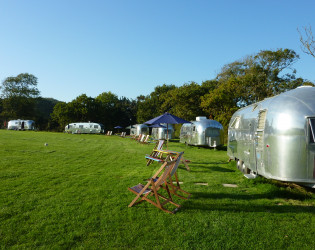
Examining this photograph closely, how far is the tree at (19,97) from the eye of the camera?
Result: 60219 mm

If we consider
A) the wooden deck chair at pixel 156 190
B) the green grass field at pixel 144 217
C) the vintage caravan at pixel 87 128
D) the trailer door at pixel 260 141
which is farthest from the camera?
the vintage caravan at pixel 87 128

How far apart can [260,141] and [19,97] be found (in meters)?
69.5

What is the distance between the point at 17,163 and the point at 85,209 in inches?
228

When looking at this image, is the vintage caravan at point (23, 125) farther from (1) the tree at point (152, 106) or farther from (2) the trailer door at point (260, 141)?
(2) the trailer door at point (260, 141)

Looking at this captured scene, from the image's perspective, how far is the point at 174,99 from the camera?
3544 centimetres

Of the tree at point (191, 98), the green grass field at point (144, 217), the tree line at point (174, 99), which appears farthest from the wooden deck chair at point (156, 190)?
the tree at point (191, 98)

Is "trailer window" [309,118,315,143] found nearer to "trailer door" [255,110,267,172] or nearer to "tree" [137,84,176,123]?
"trailer door" [255,110,267,172]

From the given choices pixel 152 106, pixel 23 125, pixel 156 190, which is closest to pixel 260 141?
pixel 156 190

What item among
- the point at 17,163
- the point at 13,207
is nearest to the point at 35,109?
the point at 17,163

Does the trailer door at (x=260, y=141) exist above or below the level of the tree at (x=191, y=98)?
below

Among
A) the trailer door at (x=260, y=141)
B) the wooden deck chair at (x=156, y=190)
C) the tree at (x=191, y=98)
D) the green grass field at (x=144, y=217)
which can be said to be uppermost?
the tree at (x=191, y=98)

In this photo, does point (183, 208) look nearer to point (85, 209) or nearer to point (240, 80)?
point (85, 209)

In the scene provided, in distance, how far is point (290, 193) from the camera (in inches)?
221

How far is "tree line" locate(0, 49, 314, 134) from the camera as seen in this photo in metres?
27.0
